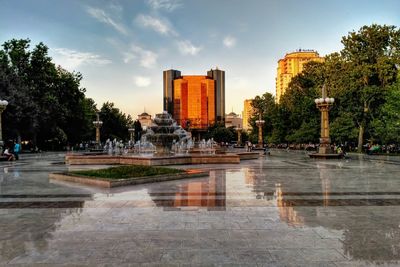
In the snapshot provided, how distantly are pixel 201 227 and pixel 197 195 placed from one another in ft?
11.6

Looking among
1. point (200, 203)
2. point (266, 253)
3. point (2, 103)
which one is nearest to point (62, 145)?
point (2, 103)

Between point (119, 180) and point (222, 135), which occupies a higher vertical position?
point (222, 135)

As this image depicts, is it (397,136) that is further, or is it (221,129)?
(221,129)

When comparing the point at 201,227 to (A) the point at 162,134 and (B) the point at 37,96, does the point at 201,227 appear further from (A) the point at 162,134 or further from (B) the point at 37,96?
(B) the point at 37,96

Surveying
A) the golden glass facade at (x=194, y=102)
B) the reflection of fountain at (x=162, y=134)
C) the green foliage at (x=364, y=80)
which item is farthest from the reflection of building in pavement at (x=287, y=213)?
the golden glass facade at (x=194, y=102)

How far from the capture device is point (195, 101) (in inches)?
6147

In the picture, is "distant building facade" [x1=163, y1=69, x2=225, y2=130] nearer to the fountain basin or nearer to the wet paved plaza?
the fountain basin

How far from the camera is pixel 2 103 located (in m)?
29.0

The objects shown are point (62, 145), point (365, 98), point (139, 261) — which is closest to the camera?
point (139, 261)

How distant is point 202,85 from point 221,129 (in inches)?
2380

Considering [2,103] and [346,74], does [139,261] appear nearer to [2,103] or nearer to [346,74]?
[2,103]

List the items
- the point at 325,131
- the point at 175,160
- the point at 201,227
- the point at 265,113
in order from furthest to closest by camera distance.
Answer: the point at 265,113, the point at 325,131, the point at 175,160, the point at 201,227

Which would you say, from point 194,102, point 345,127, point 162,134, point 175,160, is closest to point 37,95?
point 162,134

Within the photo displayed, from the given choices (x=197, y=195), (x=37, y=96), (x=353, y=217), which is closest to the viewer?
(x=353, y=217)
